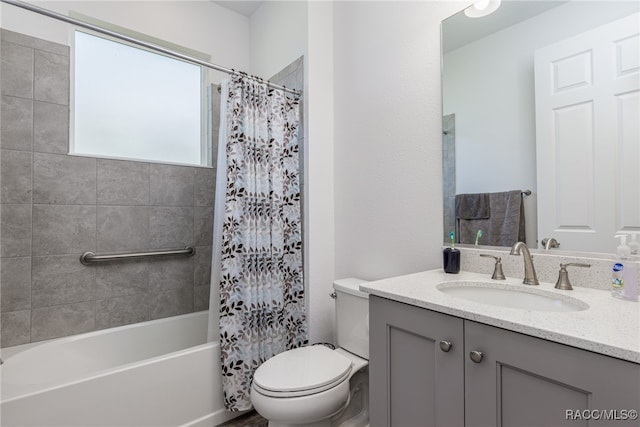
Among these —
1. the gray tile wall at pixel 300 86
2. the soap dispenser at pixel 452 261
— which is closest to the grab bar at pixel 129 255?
the gray tile wall at pixel 300 86

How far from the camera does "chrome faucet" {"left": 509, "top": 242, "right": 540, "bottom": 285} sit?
107 cm

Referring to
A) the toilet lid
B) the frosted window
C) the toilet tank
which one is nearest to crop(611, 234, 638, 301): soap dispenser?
the toilet tank

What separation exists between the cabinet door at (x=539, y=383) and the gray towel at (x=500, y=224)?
60 centimetres

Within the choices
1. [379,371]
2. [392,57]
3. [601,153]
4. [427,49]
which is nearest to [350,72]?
[392,57]

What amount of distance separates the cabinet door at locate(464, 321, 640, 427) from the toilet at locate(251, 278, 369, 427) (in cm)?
66

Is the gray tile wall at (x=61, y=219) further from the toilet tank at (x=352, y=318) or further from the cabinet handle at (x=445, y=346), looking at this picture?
the cabinet handle at (x=445, y=346)

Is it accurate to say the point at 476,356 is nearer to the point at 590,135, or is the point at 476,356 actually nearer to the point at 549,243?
the point at 549,243

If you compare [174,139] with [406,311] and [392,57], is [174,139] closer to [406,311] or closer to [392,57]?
[392,57]

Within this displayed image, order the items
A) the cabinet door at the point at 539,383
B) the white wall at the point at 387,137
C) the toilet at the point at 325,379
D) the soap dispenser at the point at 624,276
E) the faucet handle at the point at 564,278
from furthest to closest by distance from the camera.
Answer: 1. the white wall at the point at 387,137
2. the toilet at the point at 325,379
3. the faucet handle at the point at 564,278
4. the soap dispenser at the point at 624,276
5. the cabinet door at the point at 539,383

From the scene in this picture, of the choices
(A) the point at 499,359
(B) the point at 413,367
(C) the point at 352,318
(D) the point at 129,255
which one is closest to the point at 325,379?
(C) the point at 352,318

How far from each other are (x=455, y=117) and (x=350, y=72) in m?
0.82

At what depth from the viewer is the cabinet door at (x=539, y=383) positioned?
576mm

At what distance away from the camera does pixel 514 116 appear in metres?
1.20

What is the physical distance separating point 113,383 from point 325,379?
0.97 m
